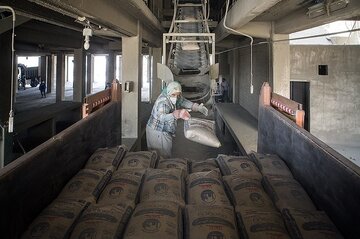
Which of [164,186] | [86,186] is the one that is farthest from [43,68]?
[164,186]

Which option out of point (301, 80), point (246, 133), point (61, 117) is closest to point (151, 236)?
point (246, 133)

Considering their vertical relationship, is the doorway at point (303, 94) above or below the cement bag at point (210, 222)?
above

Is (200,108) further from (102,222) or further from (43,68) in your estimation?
(43,68)

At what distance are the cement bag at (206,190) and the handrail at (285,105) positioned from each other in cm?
115

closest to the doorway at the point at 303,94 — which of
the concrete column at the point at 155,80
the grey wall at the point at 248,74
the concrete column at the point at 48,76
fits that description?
the grey wall at the point at 248,74

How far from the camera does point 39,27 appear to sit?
768 cm

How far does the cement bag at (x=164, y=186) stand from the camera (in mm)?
2611

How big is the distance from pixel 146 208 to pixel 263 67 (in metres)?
7.51

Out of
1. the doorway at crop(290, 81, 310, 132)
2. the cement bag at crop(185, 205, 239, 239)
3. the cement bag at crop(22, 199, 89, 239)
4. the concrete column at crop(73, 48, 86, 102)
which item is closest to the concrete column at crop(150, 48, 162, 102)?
the concrete column at crop(73, 48, 86, 102)

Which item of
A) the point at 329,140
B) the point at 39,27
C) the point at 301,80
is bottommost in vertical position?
the point at 329,140

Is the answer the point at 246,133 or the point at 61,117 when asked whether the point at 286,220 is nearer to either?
the point at 246,133

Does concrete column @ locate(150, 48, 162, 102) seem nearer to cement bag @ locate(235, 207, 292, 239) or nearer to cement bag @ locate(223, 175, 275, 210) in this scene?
cement bag @ locate(223, 175, 275, 210)

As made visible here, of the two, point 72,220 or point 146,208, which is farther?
point 146,208

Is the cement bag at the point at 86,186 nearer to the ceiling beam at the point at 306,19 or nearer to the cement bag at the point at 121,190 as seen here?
the cement bag at the point at 121,190
